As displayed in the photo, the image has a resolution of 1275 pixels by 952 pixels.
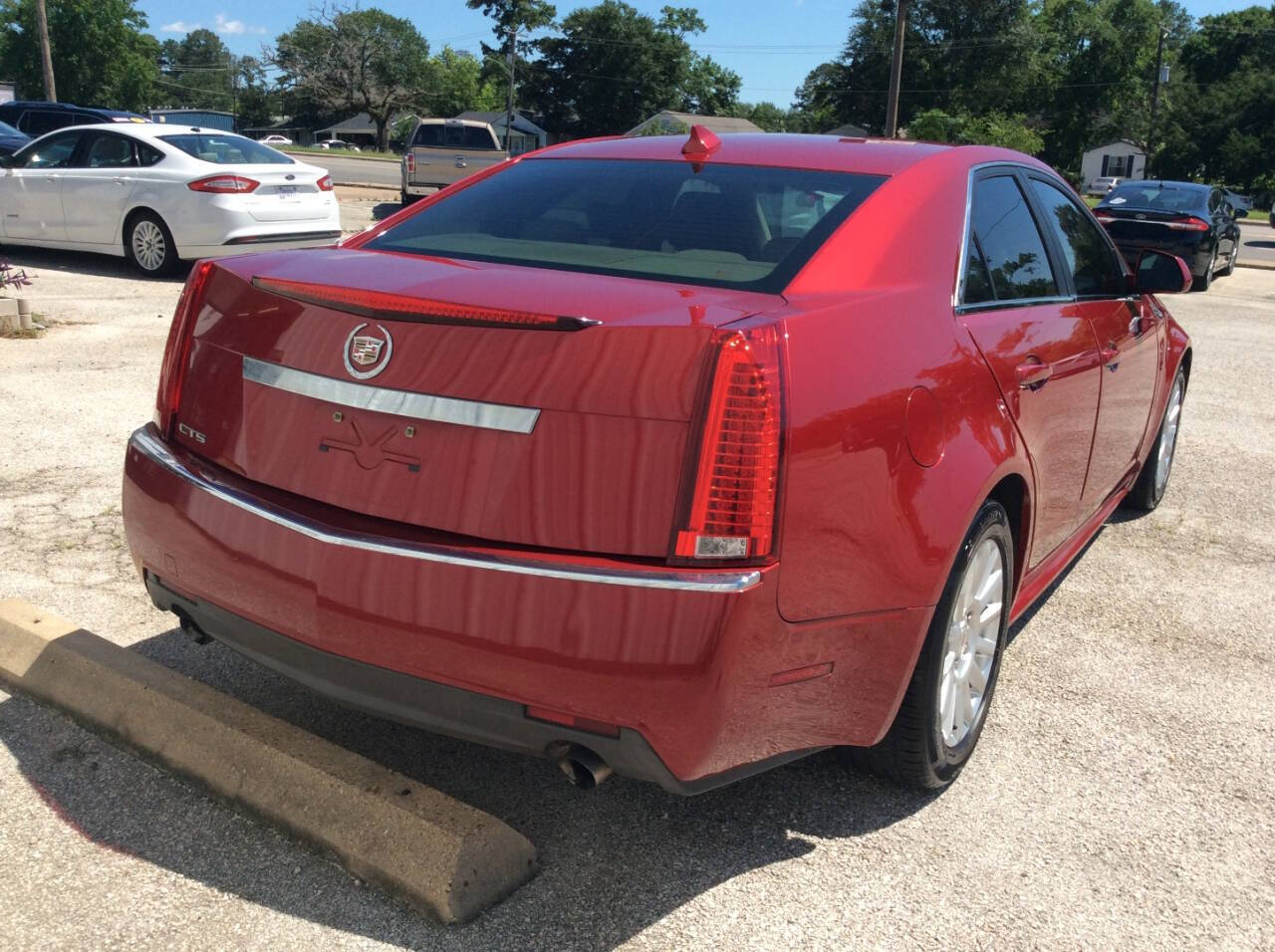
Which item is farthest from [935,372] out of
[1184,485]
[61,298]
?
[61,298]

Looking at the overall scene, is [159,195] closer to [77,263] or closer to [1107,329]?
[77,263]

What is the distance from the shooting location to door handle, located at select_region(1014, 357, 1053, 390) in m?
3.10

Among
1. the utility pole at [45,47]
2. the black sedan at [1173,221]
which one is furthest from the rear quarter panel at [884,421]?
the utility pole at [45,47]

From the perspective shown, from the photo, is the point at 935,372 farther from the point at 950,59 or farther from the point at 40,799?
the point at 950,59

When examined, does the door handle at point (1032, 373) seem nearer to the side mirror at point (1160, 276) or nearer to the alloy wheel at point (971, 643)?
the alloy wheel at point (971, 643)

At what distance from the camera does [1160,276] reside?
4.39m

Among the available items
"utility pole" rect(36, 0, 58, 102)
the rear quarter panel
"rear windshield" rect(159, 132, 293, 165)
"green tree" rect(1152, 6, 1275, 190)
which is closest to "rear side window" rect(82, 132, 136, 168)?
"rear windshield" rect(159, 132, 293, 165)

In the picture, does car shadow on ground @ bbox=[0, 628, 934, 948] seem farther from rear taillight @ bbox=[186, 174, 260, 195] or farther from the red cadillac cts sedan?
rear taillight @ bbox=[186, 174, 260, 195]

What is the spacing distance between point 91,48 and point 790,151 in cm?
11151

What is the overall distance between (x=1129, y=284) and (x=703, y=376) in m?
2.83

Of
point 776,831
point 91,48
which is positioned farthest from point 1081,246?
point 91,48

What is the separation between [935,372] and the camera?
8.73ft

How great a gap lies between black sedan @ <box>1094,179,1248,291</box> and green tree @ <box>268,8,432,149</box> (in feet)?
344

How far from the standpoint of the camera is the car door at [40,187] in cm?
1202
